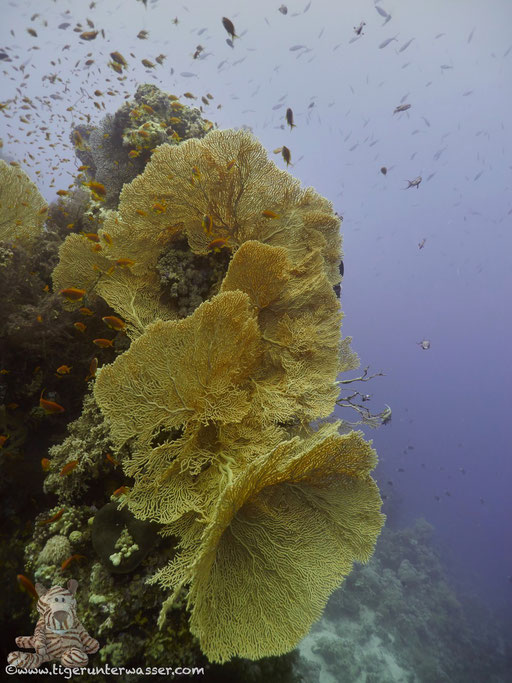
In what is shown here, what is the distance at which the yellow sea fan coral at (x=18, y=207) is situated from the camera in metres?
5.09

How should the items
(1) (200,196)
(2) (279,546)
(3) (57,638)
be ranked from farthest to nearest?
(1) (200,196) < (2) (279,546) < (3) (57,638)

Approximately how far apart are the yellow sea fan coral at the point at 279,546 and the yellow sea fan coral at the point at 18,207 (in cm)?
533

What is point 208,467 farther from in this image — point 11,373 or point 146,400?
point 11,373

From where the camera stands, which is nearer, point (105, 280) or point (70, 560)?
point (70, 560)

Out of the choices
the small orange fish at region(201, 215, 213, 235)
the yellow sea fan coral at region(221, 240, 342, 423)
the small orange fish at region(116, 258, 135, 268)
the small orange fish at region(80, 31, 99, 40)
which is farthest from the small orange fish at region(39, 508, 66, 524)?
the small orange fish at region(80, 31, 99, 40)

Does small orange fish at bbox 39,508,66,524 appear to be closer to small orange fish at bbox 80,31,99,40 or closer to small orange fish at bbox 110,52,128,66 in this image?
small orange fish at bbox 110,52,128,66

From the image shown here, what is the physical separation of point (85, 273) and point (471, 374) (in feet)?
457

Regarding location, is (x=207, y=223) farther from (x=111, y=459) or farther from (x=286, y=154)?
(x=111, y=459)

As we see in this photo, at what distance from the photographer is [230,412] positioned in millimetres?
2908

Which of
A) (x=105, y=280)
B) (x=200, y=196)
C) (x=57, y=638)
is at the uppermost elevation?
(x=200, y=196)

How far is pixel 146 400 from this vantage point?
2.85 m

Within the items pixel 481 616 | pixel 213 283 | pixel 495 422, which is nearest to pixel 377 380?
pixel 495 422

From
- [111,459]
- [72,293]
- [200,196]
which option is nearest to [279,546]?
[111,459]

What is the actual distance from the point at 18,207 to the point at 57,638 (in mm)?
5987
